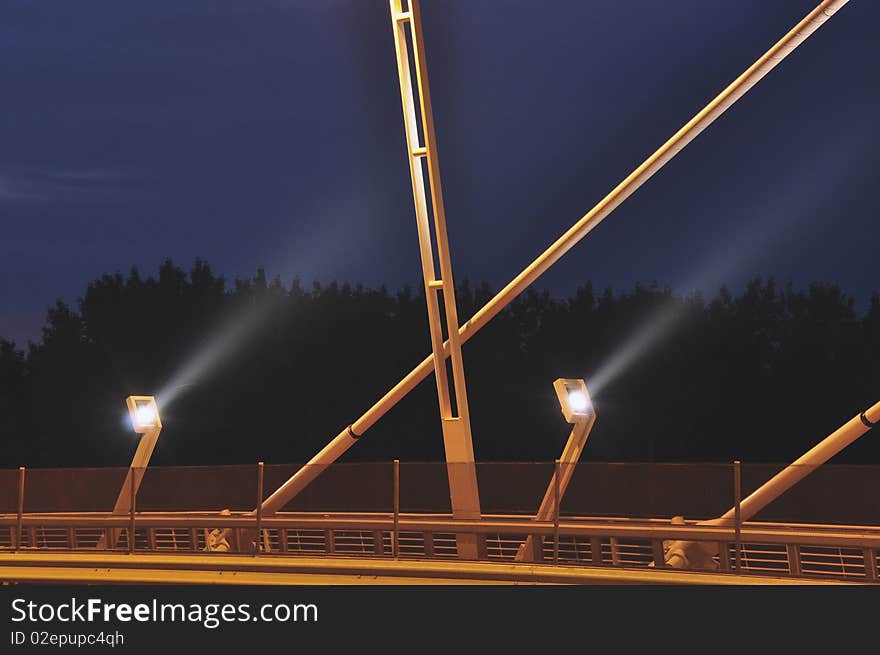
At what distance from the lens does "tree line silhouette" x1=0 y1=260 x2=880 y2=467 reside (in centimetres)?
7681

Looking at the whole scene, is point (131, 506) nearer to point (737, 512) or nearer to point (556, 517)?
point (556, 517)

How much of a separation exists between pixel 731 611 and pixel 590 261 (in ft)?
313

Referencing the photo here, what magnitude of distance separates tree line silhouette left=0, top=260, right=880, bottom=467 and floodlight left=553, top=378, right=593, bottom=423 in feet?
160

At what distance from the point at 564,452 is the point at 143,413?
841 cm

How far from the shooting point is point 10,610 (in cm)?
1470

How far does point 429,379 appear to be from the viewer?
7831 cm

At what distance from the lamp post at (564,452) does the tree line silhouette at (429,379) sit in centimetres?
4866

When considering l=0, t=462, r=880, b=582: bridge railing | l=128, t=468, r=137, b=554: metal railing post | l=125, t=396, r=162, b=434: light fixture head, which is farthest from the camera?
l=125, t=396, r=162, b=434: light fixture head

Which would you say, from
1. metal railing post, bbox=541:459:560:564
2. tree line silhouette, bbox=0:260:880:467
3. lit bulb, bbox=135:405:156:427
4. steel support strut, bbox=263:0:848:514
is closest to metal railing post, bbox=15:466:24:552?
steel support strut, bbox=263:0:848:514

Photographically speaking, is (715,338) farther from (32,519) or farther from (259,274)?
(32,519)

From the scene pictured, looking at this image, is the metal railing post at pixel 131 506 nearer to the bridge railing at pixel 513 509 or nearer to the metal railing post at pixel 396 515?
the bridge railing at pixel 513 509

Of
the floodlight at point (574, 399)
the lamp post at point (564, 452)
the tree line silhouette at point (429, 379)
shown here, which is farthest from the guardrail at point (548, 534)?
the tree line silhouette at point (429, 379)

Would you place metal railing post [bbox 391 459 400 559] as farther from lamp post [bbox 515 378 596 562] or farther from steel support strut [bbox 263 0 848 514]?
steel support strut [bbox 263 0 848 514]

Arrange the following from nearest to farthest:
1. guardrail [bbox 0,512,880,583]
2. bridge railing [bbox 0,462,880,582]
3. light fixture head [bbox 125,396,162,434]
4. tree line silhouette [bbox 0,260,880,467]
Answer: guardrail [bbox 0,512,880,583] < bridge railing [bbox 0,462,880,582] < light fixture head [bbox 125,396,162,434] < tree line silhouette [bbox 0,260,880,467]
